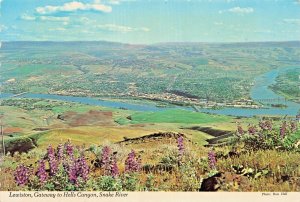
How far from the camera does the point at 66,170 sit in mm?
7223

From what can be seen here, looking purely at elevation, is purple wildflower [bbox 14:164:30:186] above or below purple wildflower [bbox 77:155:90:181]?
below

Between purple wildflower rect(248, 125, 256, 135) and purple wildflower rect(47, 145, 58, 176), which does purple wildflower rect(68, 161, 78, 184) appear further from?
purple wildflower rect(248, 125, 256, 135)

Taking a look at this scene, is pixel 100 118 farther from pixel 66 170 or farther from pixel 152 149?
pixel 66 170

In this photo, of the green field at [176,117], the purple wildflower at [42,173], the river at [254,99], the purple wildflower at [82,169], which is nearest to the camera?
the purple wildflower at [82,169]

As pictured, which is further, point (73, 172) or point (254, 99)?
point (254, 99)

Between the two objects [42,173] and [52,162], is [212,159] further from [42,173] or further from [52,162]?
[42,173]

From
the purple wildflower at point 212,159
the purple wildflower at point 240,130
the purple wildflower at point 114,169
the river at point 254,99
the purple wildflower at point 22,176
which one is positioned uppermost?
the river at point 254,99

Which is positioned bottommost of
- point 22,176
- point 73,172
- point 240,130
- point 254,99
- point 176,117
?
point 22,176

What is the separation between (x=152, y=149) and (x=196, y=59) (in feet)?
6.18

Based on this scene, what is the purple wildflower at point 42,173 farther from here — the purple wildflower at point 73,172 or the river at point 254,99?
the river at point 254,99

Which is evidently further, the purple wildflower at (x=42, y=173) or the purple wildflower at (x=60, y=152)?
the purple wildflower at (x=60, y=152)

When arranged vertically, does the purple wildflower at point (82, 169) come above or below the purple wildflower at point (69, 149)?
below

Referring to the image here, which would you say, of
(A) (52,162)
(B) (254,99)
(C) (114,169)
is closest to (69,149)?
(A) (52,162)

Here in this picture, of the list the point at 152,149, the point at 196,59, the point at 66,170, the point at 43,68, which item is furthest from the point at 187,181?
the point at 43,68
